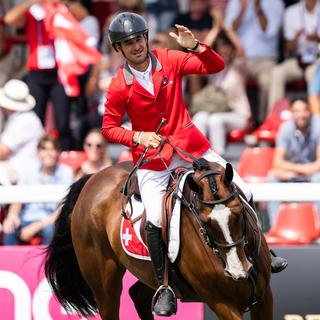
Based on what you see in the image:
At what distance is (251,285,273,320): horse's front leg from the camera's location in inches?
276

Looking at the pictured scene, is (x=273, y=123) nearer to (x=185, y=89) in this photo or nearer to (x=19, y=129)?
(x=185, y=89)

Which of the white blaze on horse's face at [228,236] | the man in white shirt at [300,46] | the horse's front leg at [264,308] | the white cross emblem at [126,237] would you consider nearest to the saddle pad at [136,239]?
the white cross emblem at [126,237]

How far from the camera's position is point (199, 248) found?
22.8 ft

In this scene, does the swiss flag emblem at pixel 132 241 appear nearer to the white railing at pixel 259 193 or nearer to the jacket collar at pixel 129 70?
the jacket collar at pixel 129 70

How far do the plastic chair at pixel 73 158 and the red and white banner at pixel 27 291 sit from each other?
91.7 inches

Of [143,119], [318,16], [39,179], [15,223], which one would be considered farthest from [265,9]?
[143,119]

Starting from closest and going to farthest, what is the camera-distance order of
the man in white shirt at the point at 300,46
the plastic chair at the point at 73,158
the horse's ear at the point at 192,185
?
the horse's ear at the point at 192,185, the plastic chair at the point at 73,158, the man in white shirt at the point at 300,46

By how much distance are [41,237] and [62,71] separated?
2.54 m

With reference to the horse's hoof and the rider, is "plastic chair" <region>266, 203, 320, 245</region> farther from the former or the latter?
the rider

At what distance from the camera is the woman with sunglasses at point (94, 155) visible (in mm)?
10445

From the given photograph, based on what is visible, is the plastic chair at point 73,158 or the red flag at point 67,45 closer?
the plastic chair at point 73,158

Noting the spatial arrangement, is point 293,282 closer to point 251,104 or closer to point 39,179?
point 39,179

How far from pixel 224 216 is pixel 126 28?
140 cm

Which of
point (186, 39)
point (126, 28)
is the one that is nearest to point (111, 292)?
point (126, 28)
